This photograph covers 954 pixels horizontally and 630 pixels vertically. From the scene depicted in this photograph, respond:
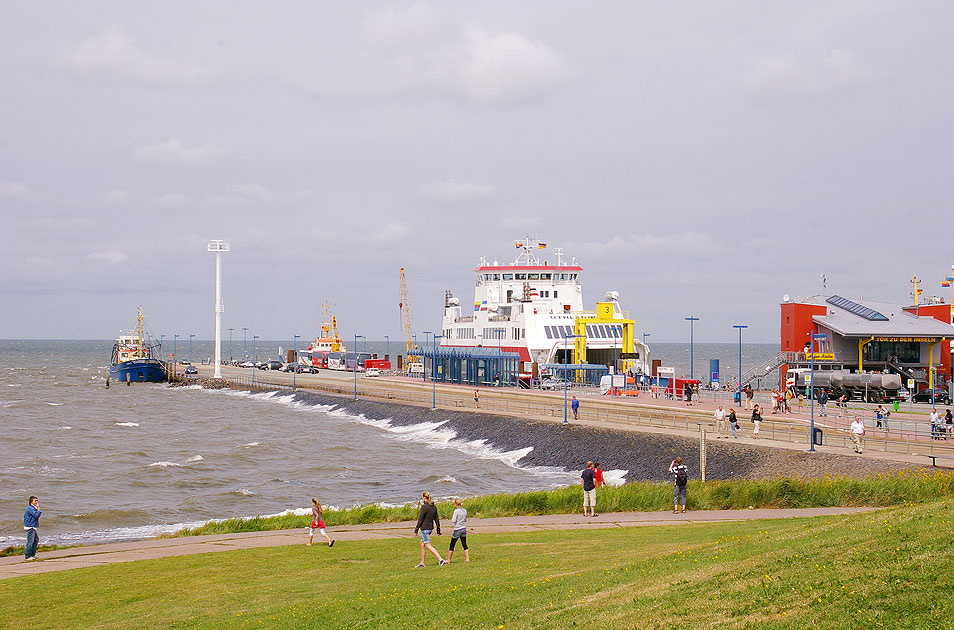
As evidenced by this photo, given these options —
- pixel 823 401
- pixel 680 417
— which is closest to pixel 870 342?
pixel 823 401

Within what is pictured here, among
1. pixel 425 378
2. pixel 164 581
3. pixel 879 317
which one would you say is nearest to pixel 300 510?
pixel 164 581

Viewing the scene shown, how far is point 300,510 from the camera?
3397 centimetres

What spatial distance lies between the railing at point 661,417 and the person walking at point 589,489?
7.66 meters

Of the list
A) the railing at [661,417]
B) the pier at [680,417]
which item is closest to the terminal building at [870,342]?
the pier at [680,417]

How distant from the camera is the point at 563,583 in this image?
50.3 ft

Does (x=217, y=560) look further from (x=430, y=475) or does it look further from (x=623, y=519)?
(x=430, y=475)

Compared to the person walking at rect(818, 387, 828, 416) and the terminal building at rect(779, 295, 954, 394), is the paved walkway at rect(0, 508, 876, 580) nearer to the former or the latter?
the person walking at rect(818, 387, 828, 416)

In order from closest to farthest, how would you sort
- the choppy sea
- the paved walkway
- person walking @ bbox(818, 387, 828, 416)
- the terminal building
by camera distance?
1. the paved walkway
2. the choppy sea
3. person walking @ bbox(818, 387, 828, 416)
4. the terminal building

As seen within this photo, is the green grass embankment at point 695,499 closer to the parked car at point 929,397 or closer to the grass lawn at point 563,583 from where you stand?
the grass lawn at point 563,583

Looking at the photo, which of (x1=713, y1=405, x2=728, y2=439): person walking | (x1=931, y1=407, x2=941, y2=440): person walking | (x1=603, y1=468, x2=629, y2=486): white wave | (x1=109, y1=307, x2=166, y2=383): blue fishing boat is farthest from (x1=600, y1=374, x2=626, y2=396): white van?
(x1=109, y1=307, x2=166, y2=383): blue fishing boat

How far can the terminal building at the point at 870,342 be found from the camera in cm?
6012

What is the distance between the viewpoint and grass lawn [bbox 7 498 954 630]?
11.2 m

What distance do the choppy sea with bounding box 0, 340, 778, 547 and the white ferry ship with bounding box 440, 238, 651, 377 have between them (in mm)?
16793

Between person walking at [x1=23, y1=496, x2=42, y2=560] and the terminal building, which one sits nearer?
person walking at [x1=23, y1=496, x2=42, y2=560]
